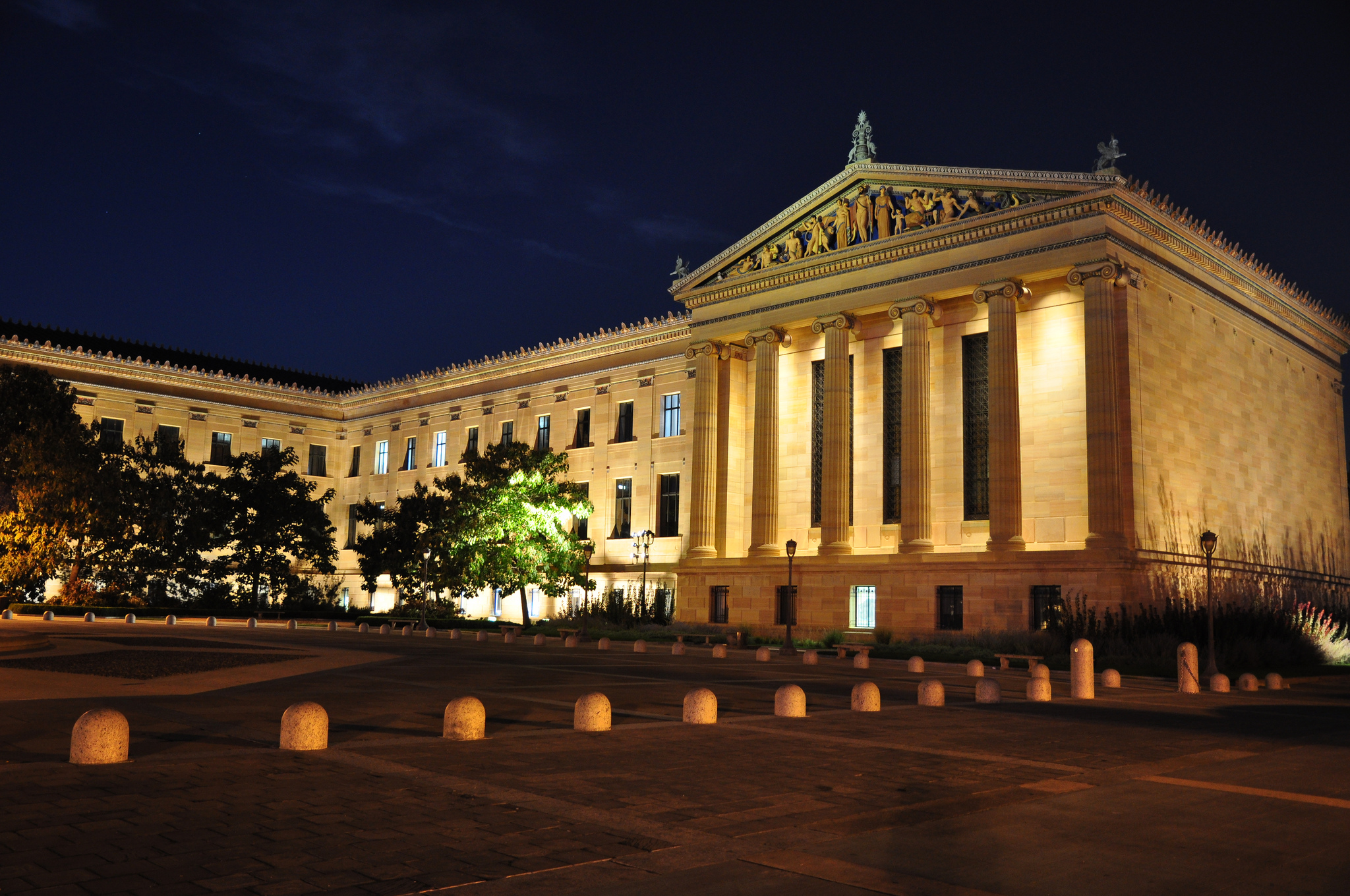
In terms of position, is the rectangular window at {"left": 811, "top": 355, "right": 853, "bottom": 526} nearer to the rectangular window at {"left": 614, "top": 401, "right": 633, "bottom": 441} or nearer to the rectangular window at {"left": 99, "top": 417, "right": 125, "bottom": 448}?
the rectangular window at {"left": 614, "top": 401, "right": 633, "bottom": 441}

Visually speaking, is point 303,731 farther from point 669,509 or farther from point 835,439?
point 669,509

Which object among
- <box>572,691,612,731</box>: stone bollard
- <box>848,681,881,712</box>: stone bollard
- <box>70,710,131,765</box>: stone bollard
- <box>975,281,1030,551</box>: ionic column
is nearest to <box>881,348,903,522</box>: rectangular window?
<box>975,281,1030,551</box>: ionic column

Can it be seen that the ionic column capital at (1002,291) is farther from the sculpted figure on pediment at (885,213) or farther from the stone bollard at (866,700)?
the stone bollard at (866,700)

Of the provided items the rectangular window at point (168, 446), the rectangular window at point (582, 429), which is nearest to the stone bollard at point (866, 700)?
the rectangular window at point (582, 429)

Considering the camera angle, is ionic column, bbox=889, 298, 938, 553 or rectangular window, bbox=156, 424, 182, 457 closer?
ionic column, bbox=889, 298, 938, 553

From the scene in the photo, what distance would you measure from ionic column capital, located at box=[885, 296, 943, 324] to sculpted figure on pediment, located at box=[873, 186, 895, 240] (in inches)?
123

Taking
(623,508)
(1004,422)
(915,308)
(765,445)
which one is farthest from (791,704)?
(623,508)

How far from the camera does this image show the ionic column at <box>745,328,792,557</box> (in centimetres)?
4750

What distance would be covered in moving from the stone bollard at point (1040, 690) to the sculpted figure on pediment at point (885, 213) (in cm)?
2801

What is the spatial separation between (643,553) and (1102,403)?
23946 millimetres

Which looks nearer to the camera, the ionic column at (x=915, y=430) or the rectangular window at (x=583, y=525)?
the ionic column at (x=915, y=430)

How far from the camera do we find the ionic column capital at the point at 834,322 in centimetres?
4609

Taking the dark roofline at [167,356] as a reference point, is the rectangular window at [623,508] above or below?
below

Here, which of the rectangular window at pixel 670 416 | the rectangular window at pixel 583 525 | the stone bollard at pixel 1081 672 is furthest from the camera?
the rectangular window at pixel 583 525
